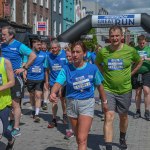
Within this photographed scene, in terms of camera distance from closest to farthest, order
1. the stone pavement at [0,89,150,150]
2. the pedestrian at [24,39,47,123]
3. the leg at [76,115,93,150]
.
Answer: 1. the leg at [76,115,93,150]
2. the stone pavement at [0,89,150,150]
3. the pedestrian at [24,39,47,123]

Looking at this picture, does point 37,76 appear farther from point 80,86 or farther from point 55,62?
point 80,86

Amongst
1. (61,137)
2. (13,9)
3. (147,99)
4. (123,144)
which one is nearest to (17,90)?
(61,137)

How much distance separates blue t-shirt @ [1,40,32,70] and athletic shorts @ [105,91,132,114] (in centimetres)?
187

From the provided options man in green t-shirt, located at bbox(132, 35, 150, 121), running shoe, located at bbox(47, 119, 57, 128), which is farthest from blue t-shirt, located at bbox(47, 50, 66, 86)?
man in green t-shirt, located at bbox(132, 35, 150, 121)

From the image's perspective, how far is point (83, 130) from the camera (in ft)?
17.6

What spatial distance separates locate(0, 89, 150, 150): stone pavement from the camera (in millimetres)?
7000

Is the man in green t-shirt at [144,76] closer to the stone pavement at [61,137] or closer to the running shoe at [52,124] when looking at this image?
the stone pavement at [61,137]

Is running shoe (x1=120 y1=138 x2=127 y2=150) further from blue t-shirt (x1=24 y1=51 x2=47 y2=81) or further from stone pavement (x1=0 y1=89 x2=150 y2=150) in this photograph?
blue t-shirt (x1=24 y1=51 x2=47 y2=81)

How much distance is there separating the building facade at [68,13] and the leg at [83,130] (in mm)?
45933

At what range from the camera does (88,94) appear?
5.50 m

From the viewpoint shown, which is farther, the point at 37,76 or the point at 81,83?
the point at 37,76

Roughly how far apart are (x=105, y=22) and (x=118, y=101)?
199 inches

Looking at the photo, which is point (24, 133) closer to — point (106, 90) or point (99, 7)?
point (106, 90)

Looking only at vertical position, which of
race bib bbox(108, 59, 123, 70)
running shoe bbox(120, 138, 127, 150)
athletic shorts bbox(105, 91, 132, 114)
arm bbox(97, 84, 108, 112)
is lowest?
running shoe bbox(120, 138, 127, 150)
